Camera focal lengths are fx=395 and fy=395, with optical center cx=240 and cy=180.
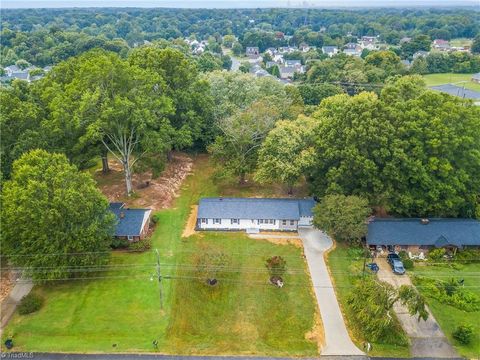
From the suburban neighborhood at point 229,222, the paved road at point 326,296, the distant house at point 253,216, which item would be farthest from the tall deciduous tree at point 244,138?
the paved road at point 326,296

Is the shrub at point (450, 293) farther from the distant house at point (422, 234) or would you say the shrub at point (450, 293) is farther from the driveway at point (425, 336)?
the distant house at point (422, 234)

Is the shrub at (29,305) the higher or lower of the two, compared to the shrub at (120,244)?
higher

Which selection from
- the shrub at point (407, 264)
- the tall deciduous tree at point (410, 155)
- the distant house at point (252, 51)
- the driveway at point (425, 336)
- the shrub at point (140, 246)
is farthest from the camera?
the distant house at point (252, 51)

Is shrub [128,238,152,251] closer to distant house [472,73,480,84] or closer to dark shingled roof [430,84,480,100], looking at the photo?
dark shingled roof [430,84,480,100]

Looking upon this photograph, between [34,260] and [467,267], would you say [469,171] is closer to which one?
[467,267]

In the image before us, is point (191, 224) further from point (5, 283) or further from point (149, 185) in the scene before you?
point (5, 283)

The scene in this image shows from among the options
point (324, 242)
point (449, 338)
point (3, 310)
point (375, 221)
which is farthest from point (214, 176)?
point (449, 338)
